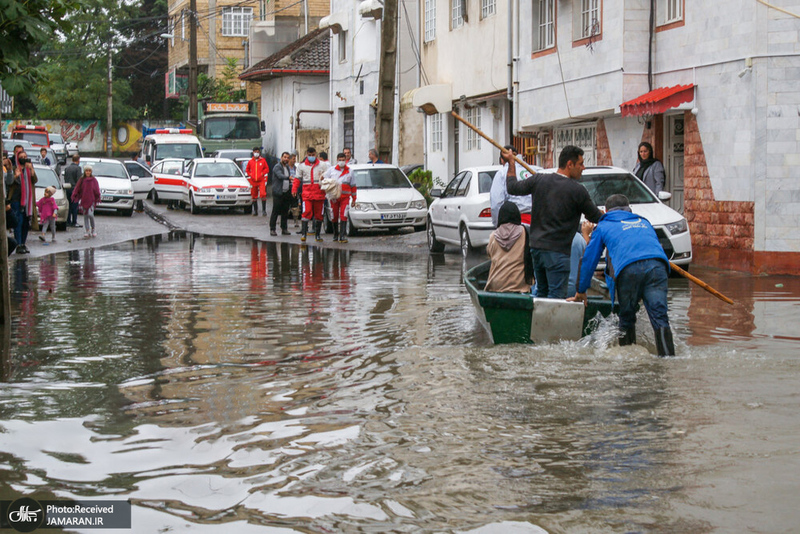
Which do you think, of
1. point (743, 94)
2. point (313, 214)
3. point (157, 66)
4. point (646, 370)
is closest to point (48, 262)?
point (313, 214)

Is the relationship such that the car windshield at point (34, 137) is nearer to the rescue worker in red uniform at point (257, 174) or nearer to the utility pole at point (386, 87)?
the rescue worker in red uniform at point (257, 174)

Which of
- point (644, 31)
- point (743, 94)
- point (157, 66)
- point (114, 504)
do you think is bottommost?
point (114, 504)

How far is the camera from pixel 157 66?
74125 mm

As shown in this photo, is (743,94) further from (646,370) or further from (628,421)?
(628,421)

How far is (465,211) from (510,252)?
328 inches

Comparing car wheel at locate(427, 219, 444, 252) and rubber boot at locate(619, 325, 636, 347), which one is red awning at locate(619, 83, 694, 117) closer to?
car wheel at locate(427, 219, 444, 252)

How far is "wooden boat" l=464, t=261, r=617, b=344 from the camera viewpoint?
9039mm

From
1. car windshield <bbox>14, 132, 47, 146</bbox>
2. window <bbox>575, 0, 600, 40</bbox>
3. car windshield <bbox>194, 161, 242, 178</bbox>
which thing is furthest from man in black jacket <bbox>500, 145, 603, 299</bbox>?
car windshield <bbox>14, 132, 47, 146</bbox>

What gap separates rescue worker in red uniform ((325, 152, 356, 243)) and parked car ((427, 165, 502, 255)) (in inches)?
112

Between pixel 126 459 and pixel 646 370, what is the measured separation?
4145 millimetres

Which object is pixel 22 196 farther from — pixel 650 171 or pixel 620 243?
pixel 620 243

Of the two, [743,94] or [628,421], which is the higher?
[743,94]

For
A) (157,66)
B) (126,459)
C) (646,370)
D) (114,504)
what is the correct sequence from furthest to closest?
(157,66) < (646,370) < (126,459) < (114,504)

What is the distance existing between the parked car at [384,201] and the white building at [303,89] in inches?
735
